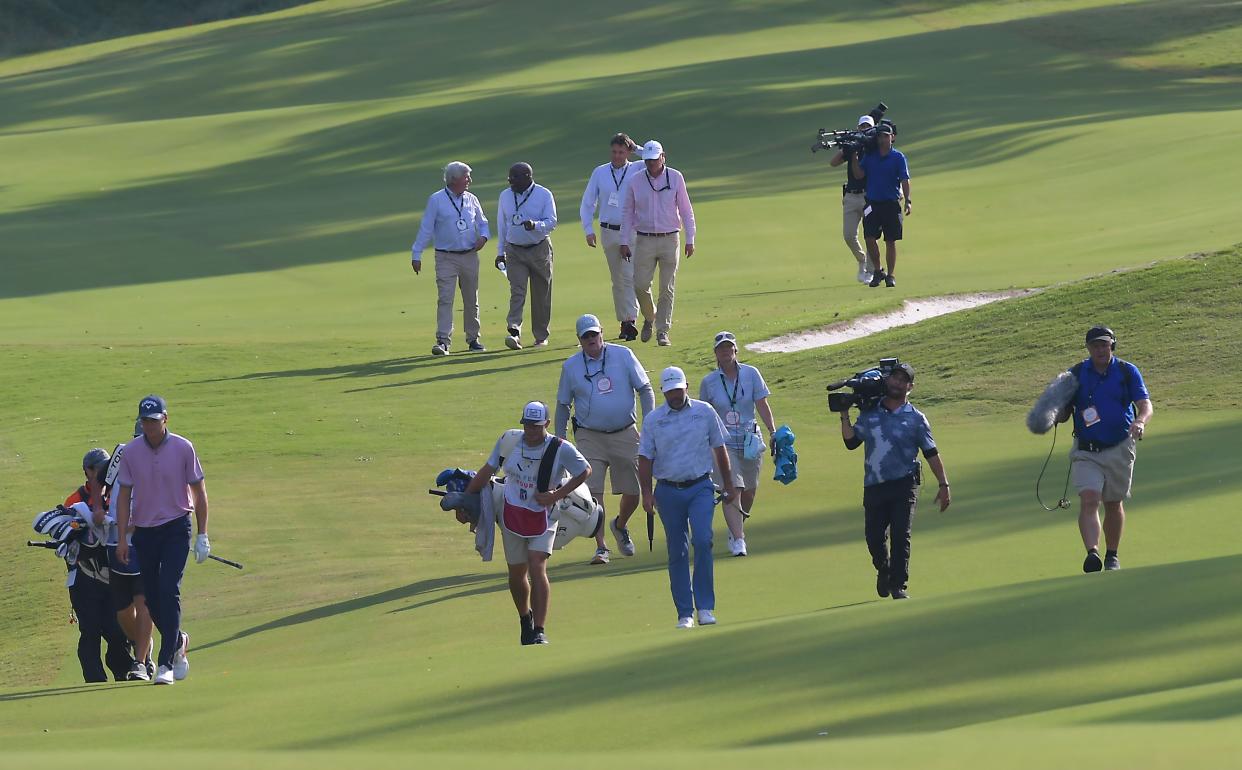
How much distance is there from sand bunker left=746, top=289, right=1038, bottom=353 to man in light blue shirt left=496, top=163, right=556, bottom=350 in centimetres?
284

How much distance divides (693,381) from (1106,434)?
936cm

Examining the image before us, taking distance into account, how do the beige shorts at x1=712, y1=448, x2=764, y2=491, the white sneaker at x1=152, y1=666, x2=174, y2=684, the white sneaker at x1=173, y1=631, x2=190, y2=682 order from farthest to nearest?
the beige shorts at x1=712, y1=448, x2=764, y2=491
the white sneaker at x1=173, y1=631, x2=190, y2=682
the white sneaker at x1=152, y1=666, x2=174, y2=684

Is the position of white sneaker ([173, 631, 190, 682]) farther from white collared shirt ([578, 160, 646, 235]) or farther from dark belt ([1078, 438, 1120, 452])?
white collared shirt ([578, 160, 646, 235])

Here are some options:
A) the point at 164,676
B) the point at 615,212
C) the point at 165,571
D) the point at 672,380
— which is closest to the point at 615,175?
the point at 615,212

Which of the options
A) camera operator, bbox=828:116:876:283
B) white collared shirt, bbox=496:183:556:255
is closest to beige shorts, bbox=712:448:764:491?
white collared shirt, bbox=496:183:556:255

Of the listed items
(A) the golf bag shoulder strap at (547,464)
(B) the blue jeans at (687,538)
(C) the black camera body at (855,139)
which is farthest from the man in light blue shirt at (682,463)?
(C) the black camera body at (855,139)

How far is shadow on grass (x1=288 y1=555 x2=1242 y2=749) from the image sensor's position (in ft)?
33.0

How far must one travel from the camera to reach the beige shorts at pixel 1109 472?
14.2 meters

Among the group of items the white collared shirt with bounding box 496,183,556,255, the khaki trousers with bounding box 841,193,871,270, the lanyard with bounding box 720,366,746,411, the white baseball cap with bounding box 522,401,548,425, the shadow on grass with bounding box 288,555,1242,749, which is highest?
the white collared shirt with bounding box 496,183,556,255

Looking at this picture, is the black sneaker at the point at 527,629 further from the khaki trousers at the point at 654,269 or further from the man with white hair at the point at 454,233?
the man with white hair at the point at 454,233

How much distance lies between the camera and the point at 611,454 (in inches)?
634

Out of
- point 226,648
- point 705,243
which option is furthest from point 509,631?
point 705,243

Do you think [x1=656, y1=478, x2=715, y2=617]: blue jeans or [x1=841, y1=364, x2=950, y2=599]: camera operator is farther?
[x1=841, y1=364, x2=950, y2=599]: camera operator

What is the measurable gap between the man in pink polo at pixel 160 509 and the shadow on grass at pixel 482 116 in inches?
823
